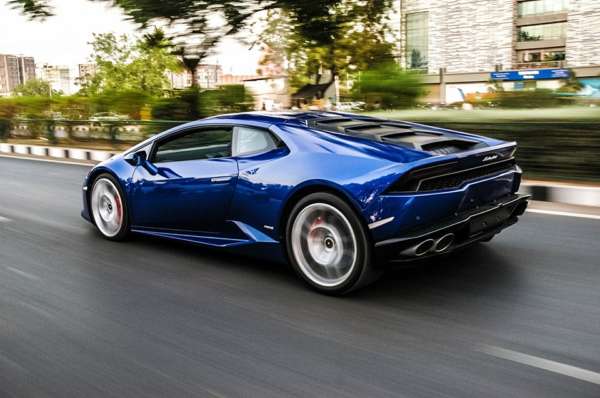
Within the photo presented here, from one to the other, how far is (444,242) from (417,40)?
60423mm

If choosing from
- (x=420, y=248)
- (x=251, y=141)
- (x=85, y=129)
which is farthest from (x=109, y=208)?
(x=85, y=129)

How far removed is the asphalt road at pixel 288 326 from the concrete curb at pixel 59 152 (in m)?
10.4

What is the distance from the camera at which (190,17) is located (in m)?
13.6

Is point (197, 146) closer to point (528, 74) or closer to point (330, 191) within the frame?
point (330, 191)

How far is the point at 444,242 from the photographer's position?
3.96m

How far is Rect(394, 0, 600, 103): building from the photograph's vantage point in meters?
51.8

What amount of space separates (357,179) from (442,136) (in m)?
0.99

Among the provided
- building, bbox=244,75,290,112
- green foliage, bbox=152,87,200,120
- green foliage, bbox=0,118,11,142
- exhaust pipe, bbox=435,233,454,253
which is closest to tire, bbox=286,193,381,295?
exhaust pipe, bbox=435,233,454,253

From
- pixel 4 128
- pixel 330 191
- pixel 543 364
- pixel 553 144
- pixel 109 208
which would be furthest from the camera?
pixel 4 128

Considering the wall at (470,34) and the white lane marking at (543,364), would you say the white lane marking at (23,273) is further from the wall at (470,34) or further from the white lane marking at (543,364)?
the wall at (470,34)

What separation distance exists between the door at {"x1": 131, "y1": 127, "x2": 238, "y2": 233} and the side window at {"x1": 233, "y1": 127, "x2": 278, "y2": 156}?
85 millimetres

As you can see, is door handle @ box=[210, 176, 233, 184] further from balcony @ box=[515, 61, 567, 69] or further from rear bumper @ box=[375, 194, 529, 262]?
balcony @ box=[515, 61, 567, 69]

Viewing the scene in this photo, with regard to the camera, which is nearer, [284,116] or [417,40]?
[284,116]

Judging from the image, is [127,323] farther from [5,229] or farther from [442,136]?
[5,229]
